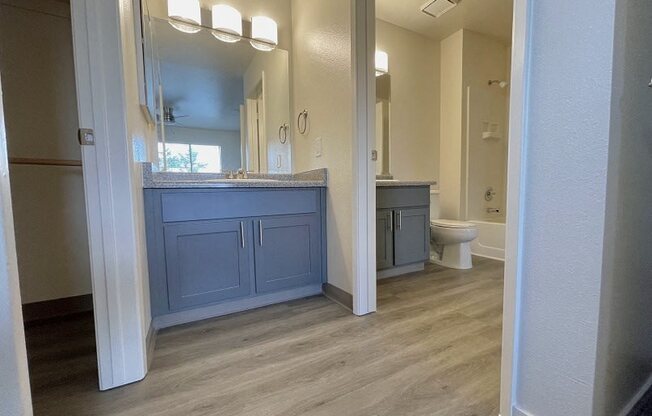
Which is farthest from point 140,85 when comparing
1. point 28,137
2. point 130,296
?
point 130,296

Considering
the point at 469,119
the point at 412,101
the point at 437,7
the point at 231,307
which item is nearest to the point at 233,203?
the point at 231,307

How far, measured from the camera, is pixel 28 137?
1.77 m

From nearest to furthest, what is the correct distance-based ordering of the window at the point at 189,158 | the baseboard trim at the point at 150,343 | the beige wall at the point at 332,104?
the baseboard trim at the point at 150,343 → the beige wall at the point at 332,104 → the window at the point at 189,158

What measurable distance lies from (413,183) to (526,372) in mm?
1771

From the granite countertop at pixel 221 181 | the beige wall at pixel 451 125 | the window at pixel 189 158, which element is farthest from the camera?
the beige wall at pixel 451 125

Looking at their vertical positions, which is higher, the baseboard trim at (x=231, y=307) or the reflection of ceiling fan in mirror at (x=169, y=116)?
the reflection of ceiling fan in mirror at (x=169, y=116)

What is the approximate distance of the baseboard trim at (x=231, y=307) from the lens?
170cm

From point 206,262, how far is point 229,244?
162 mm

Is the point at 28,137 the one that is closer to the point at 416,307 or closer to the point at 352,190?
the point at 352,190

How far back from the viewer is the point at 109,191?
1.08 m

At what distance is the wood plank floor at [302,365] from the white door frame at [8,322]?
1.88ft

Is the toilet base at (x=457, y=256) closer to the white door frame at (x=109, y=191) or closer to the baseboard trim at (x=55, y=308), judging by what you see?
the white door frame at (x=109, y=191)

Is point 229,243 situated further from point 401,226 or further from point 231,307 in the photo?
point 401,226

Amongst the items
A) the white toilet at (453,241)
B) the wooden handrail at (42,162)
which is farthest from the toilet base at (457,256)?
the wooden handrail at (42,162)
